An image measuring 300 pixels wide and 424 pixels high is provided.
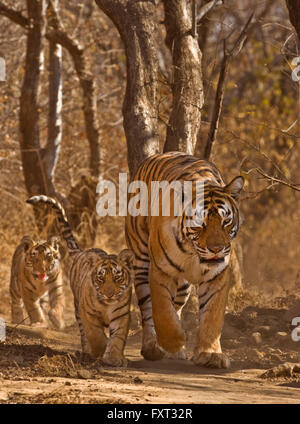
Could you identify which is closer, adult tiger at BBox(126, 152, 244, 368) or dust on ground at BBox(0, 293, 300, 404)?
dust on ground at BBox(0, 293, 300, 404)

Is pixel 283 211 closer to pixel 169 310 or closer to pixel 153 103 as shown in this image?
pixel 153 103

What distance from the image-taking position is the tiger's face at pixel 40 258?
8.27 m

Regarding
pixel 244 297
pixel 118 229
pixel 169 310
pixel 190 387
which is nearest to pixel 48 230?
pixel 118 229

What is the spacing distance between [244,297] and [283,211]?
16.9 ft

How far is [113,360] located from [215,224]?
118cm

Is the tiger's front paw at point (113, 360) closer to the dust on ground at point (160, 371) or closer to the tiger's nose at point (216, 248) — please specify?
the dust on ground at point (160, 371)

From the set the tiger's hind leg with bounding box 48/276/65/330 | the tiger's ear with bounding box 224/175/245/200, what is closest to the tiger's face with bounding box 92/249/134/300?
the tiger's ear with bounding box 224/175/245/200

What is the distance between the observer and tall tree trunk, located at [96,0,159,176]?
8.27 metres

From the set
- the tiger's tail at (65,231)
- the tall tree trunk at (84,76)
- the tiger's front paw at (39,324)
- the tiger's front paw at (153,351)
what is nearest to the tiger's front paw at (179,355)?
the tiger's front paw at (153,351)

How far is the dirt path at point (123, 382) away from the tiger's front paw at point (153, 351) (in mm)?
63

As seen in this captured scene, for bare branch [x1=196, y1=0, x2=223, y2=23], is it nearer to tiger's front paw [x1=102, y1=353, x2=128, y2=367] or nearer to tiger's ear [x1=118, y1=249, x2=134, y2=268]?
tiger's ear [x1=118, y1=249, x2=134, y2=268]

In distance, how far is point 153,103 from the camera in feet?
27.6

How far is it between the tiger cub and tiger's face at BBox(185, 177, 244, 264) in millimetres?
2433

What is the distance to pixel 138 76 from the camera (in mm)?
8344
